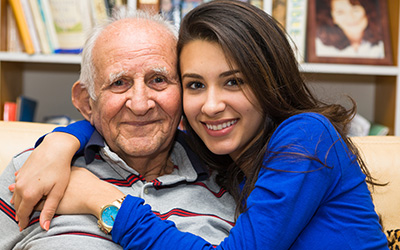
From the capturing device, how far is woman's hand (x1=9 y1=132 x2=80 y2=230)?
1.20 metres

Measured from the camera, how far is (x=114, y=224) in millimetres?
1134

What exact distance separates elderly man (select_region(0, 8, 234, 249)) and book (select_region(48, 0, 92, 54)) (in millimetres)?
730

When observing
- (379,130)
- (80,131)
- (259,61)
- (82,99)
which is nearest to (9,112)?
(82,99)

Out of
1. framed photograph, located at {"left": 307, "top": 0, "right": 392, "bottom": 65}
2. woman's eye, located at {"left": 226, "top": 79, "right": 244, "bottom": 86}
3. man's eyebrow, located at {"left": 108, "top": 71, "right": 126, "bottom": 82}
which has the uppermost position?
framed photograph, located at {"left": 307, "top": 0, "right": 392, "bottom": 65}

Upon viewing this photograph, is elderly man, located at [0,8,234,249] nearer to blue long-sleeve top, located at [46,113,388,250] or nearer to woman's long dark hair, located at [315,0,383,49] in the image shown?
blue long-sleeve top, located at [46,113,388,250]

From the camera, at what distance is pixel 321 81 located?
2381mm

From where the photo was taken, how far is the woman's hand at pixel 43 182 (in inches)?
47.1

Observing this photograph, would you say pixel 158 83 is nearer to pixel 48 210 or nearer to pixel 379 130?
pixel 48 210

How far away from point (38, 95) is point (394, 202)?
6.22 feet

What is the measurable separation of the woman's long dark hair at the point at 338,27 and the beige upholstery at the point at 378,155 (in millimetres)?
609

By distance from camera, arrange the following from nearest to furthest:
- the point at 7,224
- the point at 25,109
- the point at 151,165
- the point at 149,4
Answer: the point at 7,224, the point at 151,165, the point at 149,4, the point at 25,109

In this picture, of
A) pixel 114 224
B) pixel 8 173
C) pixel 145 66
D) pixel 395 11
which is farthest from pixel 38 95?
pixel 395 11

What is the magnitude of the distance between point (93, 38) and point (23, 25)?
2.76ft

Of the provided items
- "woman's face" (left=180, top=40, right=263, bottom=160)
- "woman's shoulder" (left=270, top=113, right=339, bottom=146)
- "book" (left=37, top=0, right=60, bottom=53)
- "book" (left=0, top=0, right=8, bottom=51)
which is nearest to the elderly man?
"woman's face" (left=180, top=40, right=263, bottom=160)
